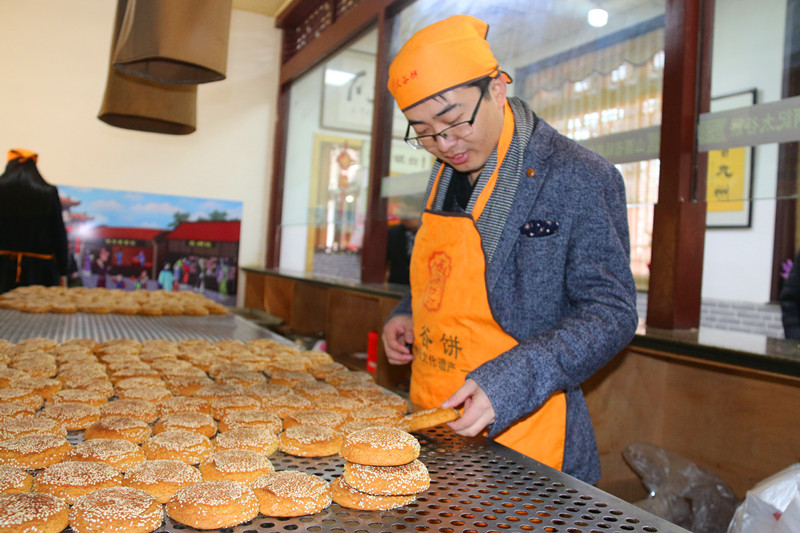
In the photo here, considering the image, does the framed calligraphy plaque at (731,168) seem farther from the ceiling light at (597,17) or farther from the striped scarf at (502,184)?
the striped scarf at (502,184)

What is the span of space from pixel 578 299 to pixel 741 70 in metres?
1.42

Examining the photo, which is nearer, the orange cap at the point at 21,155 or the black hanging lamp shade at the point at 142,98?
the black hanging lamp shade at the point at 142,98

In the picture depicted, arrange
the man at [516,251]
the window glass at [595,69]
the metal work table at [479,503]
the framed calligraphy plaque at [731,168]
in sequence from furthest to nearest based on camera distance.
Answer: the window glass at [595,69] < the framed calligraphy plaque at [731,168] < the man at [516,251] < the metal work table at [479,503]

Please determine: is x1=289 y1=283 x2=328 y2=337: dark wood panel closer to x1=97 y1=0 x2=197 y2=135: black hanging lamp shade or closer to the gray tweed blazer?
x1=97 y1=0 x2=197 y2=135: black hanging lamp shade

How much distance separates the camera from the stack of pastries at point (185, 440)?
840 mm

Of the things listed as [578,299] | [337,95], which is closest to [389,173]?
[337,95]

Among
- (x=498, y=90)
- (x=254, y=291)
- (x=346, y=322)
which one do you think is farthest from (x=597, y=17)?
(x=254, y=291)

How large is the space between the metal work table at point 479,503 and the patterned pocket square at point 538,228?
0.51 metres

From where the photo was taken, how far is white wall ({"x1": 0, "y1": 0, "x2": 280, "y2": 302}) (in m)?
5.53

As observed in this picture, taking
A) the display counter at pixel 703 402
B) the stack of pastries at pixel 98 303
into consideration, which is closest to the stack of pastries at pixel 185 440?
the display counter at pixel 703 402

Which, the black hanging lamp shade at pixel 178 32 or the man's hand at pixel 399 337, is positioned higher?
the black hanging lamp shade at pixel 178 32

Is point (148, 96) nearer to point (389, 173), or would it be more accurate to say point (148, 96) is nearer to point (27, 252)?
point (389, 173)

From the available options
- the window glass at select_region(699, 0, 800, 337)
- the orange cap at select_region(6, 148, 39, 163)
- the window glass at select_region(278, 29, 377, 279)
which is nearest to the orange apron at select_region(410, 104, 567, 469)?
the window glass at select_region(699, 0, 800, 337)

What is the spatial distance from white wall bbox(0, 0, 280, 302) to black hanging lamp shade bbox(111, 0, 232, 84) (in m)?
4.53
